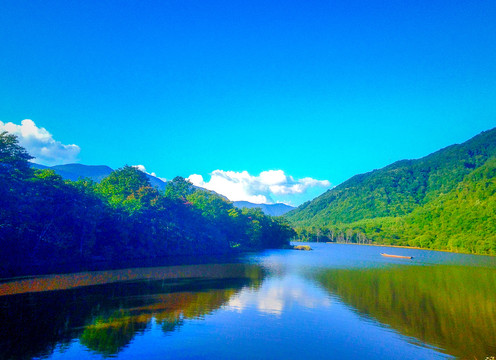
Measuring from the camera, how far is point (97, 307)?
23.4 m

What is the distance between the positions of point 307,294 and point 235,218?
83.2 metres

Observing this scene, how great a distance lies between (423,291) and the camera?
117ft

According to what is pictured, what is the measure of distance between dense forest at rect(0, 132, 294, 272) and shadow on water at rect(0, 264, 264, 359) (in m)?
11.1

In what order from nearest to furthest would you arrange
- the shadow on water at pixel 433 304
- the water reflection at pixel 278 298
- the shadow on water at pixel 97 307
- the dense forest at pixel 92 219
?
the shadow on water at pixel 97 307
the shadow on water at pixel 433 304
the water reflection at pixel 278 298
the dense forest at pixel 92 219

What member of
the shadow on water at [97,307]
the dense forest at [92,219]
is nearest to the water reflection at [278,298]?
the shadow on water at [97,307]

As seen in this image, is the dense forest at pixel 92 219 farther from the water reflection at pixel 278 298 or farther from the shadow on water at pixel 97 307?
the water reflection at pixel 278 298

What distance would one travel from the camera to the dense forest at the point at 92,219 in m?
40.7

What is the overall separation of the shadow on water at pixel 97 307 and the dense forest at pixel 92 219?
1108 cm

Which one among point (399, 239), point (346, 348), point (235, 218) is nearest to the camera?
point (346, 348)

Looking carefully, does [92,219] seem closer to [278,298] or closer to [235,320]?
[278,298]

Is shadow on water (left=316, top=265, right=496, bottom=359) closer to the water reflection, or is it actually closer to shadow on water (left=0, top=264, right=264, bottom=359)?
the water reflection

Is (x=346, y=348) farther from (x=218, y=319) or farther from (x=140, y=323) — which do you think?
(x=140, y=323)

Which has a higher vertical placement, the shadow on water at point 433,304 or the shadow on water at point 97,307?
the shadow on water at point 97,307

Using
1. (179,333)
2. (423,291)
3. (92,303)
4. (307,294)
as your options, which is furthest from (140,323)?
(423,291)
